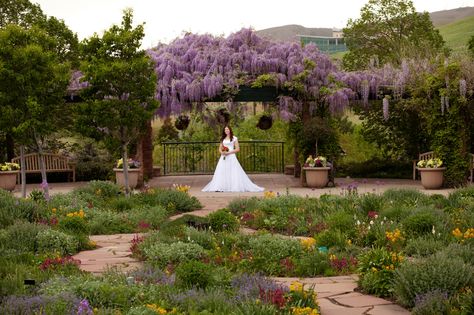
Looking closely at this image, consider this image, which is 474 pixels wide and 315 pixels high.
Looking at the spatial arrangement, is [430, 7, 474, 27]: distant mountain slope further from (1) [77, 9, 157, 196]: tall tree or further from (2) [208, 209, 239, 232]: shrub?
(2) [208, 209, 239, 232]: shrub

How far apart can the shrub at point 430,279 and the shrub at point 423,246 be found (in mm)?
1419

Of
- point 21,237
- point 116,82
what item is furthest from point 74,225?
point 116,82

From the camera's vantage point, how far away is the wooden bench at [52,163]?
2006 centimetres

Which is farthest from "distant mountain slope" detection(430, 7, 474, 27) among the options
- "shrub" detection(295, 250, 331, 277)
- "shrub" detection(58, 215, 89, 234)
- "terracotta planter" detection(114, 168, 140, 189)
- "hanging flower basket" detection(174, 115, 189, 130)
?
"shrub" detection(295, 250, 331, 277)

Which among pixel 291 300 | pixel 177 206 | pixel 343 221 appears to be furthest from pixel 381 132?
pixel 291 300

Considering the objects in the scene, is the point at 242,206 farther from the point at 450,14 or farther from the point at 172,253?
the point at 450,14

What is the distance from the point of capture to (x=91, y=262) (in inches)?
302

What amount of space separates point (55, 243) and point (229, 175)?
954 centimetres

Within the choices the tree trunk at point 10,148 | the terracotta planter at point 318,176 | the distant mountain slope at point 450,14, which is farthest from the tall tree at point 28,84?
the distant mountain slope at point 450,14

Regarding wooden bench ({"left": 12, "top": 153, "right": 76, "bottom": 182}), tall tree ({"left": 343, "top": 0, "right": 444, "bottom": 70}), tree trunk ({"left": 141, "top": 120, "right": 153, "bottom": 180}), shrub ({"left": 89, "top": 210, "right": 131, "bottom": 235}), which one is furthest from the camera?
tall tree ({"left": 343, "top": 0, "right": 444, "bottom": 70})

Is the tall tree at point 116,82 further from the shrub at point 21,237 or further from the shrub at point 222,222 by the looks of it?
the shrub at point 21,237

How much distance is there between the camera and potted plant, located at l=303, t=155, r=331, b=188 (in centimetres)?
1789

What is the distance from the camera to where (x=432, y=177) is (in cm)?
1752

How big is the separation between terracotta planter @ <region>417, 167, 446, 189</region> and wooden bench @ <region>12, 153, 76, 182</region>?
32.0 ft
